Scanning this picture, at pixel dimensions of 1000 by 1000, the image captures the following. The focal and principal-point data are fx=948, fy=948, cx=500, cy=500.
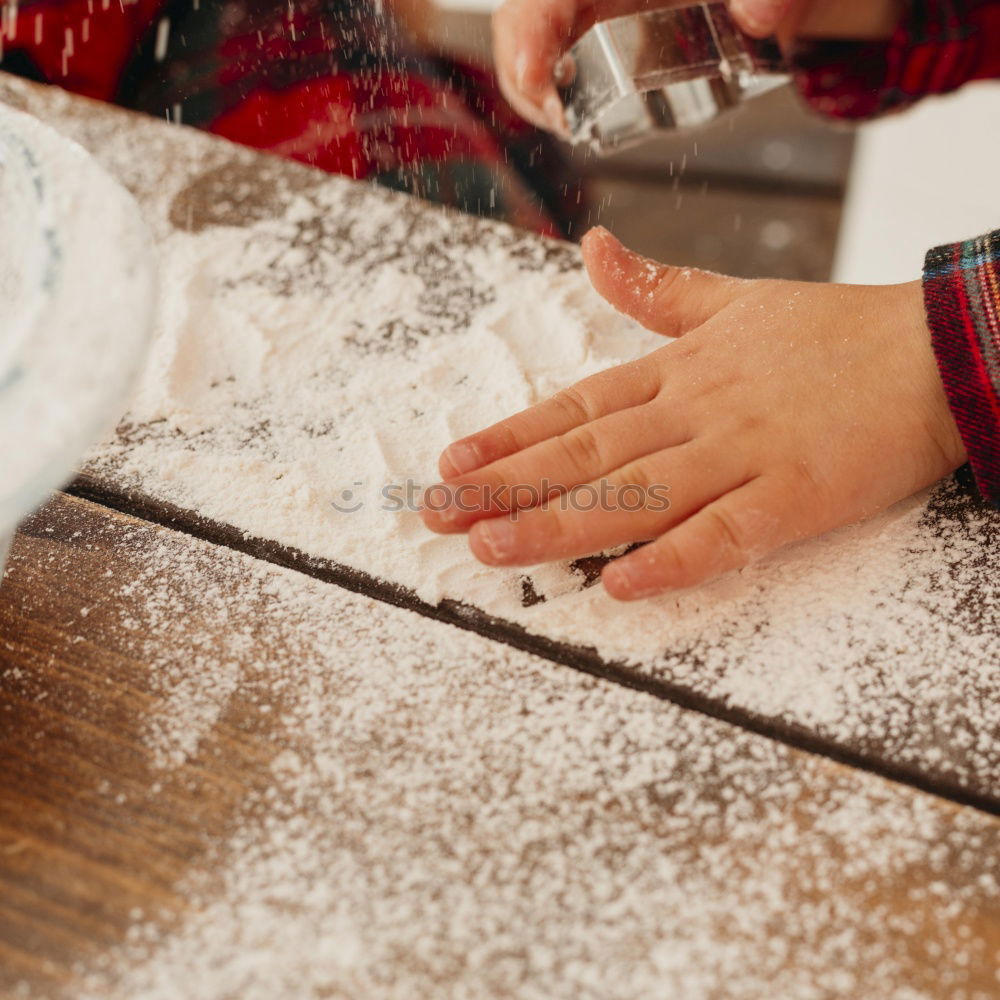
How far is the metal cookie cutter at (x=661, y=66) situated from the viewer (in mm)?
881

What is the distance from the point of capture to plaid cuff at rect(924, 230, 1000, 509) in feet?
2.21

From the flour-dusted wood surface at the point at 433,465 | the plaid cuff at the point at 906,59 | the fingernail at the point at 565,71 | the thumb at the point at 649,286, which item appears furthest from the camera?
the plaid cuff at the point at 906,59

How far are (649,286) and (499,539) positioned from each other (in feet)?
1.02

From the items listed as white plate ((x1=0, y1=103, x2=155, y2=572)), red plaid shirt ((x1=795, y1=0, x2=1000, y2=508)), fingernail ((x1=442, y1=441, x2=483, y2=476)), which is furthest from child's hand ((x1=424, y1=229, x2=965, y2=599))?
red plaid shirt ((x1=795, y1=0, x2=1000, y2=508))

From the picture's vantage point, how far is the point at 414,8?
1575 millimetres

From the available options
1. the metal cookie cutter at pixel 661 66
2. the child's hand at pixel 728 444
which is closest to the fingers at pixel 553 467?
the child's hand at pixel 728 444

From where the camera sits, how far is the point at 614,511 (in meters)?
0.64

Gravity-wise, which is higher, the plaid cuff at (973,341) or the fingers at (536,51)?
the fingers at (536,51)

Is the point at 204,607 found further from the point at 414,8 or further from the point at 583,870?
the point at 414,8

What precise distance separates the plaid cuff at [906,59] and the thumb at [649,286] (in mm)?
681

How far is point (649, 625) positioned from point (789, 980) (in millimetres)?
226

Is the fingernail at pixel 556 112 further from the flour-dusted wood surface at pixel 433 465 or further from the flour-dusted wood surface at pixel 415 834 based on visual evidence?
the flour-dusted wood surface at pixel 415 834

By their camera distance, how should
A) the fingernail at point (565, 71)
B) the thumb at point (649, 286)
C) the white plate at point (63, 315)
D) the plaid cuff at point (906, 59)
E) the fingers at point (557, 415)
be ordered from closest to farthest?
the white plate at point (63, 315), the fingers at point (557, 415), the thumb at point (649, 286), the fingernail at point (565, 71), the plaid cuff at point (906, 59)

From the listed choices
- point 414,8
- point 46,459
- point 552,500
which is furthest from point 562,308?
point 414,8
